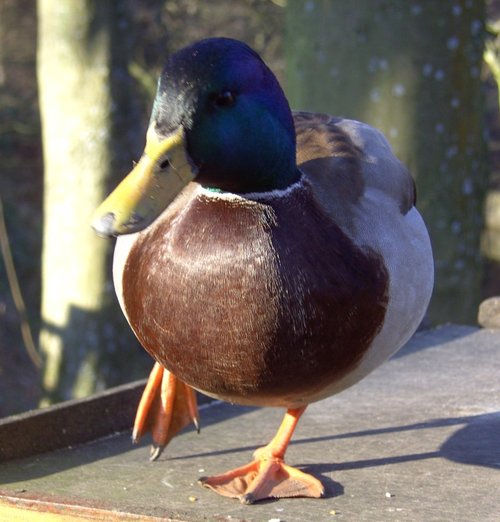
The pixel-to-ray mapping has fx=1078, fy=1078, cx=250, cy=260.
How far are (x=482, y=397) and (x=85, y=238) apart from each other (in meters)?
2.91

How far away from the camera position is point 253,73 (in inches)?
83.3

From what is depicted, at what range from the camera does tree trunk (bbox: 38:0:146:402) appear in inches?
218

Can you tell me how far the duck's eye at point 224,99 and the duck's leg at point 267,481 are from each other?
906 mm

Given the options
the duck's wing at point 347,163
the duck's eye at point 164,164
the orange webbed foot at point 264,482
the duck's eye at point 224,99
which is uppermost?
the duck's eye at point 224,99

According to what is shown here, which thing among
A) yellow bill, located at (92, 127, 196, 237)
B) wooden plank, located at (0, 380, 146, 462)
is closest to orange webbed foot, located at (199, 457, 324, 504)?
wooden plank, located at (0, 380, 146, 462)

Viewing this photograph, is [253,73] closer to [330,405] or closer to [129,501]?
[129,501]

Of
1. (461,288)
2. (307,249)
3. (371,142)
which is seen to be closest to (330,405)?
(371,142)

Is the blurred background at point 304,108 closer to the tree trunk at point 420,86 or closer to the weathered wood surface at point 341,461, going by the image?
the tree trunk at point 420,86

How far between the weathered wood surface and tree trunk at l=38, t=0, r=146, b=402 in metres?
2.39

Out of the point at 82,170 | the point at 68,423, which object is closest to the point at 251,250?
the point at 68,423

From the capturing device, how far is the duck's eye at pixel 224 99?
205 cm

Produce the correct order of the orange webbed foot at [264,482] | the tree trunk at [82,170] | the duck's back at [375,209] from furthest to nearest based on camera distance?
the tree trunk at [82,170] < the orange webbed foot at [264,482] < the duck's back at [375,209]

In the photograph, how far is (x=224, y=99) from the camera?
2064 millimetres

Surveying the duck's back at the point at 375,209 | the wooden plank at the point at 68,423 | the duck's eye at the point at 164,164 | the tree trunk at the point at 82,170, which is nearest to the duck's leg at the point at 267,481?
the duck's back at the point at 375,209
